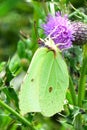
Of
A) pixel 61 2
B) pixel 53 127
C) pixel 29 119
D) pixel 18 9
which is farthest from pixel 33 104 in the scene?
pixel 18 9

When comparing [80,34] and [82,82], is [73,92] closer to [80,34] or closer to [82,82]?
[82,82]

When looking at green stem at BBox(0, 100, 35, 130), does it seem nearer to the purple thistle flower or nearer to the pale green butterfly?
the pale green butterfly

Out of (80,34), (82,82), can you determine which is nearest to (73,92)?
(82,82)

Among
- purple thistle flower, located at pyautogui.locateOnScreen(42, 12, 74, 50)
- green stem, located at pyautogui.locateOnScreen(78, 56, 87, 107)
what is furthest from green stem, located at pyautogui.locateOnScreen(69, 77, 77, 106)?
purple thistle flower, located at pyautogui.locateOnScreen(42, 12, 74, 50)

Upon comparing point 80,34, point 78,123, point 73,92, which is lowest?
point 78,123

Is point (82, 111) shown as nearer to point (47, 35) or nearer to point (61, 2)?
point (47, 35)

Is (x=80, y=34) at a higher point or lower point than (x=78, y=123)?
higher
